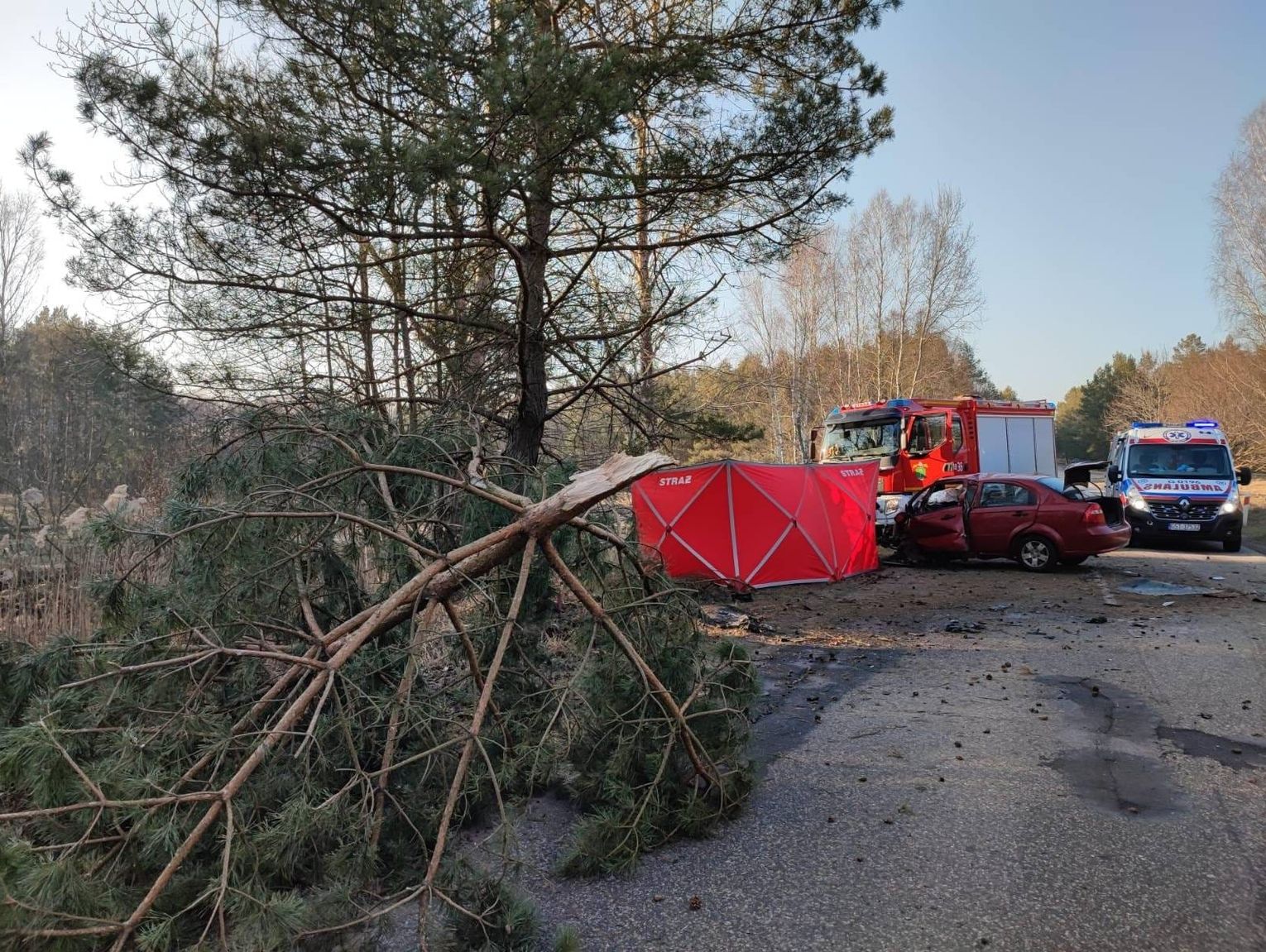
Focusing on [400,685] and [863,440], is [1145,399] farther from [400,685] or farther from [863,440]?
[400,685]

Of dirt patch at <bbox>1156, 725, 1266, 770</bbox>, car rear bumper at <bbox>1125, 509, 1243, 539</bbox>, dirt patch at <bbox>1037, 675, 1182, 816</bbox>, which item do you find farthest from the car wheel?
dirt patch at <bbox>1156, 725, 1266, 770</bbox>

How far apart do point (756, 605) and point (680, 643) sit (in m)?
7.21

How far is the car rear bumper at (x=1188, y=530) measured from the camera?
15.9 m

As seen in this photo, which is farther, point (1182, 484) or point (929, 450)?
point (929, 450)

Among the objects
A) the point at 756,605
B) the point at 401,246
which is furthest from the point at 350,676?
the point at 756,605

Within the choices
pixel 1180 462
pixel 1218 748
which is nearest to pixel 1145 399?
pixel 1180 462

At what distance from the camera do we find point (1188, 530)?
633 inches

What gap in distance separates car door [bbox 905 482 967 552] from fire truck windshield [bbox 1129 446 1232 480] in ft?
17.8

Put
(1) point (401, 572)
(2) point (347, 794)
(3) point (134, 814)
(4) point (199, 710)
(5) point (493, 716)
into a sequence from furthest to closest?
(1) point (401, 572) < (5) point (493, 716) < (4) point (199, 710) < (2) point (347, 794) < (3) point (134, 814)

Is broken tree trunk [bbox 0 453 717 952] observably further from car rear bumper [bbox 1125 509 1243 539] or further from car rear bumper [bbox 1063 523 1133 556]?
car rear bumper [bbox 1125 509 1243 539]

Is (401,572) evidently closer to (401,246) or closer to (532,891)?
(532,891)

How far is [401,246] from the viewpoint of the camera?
21.7 ft

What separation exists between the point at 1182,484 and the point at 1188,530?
0.93 meters

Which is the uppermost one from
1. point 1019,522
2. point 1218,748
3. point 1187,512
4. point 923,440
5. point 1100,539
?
point 923,440
